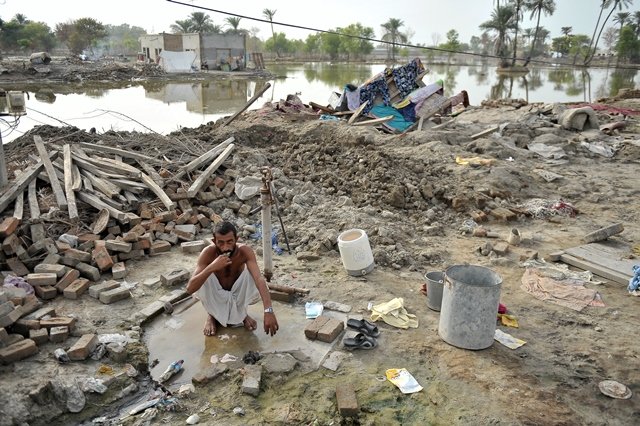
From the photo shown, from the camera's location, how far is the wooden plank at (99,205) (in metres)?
6.05

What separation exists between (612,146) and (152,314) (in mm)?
11900

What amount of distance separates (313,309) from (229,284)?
2.96ft

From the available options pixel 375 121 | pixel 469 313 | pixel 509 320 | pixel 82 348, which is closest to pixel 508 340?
pixel 509 320

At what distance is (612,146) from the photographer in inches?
456

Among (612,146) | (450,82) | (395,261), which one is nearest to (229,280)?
(395,261)

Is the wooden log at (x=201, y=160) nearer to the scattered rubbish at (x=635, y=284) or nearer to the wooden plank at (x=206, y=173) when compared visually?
the wooden plank at (x=206, y=173)

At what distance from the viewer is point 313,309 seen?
4594mm

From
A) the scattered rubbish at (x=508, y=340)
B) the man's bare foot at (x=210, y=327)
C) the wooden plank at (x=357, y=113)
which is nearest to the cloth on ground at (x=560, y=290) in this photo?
the scattered rubbish at (x=508, y=340)

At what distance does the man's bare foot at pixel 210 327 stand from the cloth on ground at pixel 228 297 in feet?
0.20

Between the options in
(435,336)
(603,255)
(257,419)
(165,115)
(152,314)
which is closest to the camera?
(257,419)

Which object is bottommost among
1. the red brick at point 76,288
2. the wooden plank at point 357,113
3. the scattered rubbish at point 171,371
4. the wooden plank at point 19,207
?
the scattered rubbish at point 171,371

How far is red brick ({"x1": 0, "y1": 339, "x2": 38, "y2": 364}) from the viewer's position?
142 inches

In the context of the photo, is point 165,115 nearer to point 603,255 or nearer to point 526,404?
point 603,255

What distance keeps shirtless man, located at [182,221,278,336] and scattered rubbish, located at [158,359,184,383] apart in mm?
473
